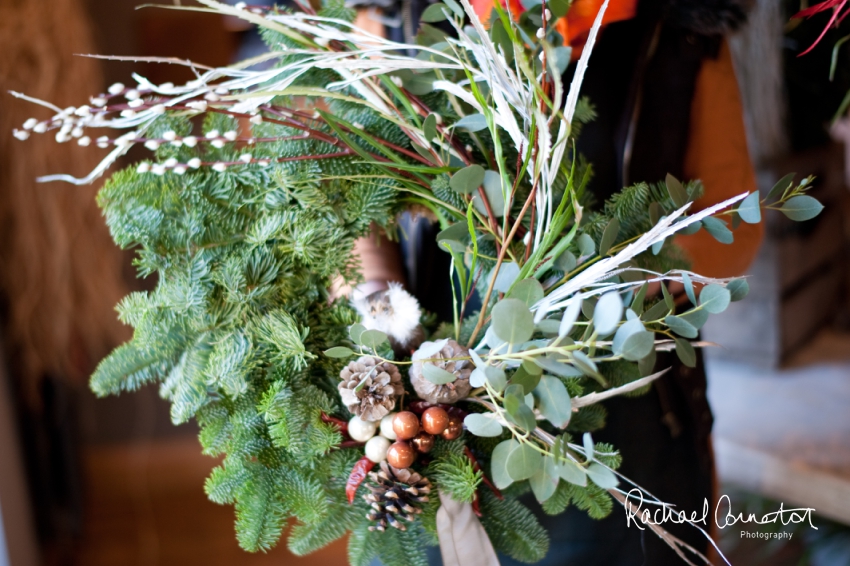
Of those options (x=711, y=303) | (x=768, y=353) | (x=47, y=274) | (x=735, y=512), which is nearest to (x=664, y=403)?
(x=711, y=303)

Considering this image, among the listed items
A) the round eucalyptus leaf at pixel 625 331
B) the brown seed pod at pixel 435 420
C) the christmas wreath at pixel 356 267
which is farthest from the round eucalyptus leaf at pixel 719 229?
the brown seed pod at pixel 435 420

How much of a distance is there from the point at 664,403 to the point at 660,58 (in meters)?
0.40

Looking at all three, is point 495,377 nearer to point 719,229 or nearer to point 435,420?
point 435,420

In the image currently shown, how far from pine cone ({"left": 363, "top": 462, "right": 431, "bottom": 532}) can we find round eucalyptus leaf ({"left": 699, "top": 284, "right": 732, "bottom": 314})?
0.24 metres

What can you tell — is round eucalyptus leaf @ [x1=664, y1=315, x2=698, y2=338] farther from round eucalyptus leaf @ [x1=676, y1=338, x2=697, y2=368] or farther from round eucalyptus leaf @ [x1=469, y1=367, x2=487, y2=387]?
round eucalyptus leaf @ [x1=469, y1=367, x2=487, y2=387]

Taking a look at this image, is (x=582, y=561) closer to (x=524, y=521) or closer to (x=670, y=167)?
(x=524, y=521)

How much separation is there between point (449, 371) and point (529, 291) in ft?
0.29

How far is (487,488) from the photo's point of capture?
53 centimetres

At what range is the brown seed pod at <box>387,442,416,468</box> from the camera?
46cm

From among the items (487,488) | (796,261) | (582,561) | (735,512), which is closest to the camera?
(487,488)

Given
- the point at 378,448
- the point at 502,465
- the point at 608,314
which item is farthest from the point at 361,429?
the point at 608,314

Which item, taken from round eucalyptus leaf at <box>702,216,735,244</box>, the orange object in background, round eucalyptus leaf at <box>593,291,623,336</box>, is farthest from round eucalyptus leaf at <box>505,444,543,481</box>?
the orange object in background

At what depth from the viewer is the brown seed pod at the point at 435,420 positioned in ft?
1.51

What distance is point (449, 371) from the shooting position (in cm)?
Result: 45
